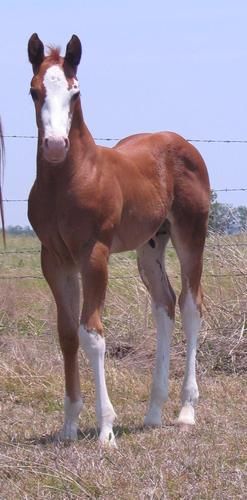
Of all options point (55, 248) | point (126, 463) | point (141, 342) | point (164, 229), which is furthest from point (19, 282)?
point (126, 463)

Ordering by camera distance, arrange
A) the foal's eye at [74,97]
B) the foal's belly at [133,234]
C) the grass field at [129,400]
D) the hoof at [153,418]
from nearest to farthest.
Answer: the grass field at [129,400], the foal's eye at [74,97], the foal's belly at [133,234], the hoof at [153,418]

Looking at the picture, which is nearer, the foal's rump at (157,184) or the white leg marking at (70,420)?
the white leg marking at (70,420)

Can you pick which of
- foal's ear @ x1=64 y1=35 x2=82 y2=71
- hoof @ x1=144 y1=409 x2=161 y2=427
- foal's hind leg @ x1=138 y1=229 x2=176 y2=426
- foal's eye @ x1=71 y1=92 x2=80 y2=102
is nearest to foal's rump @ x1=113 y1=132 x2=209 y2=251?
foal's hind leg @ x1=138 y1=229 x2=176 y2=426

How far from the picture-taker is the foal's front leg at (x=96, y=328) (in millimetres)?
5727

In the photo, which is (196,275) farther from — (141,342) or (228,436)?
(141,342)

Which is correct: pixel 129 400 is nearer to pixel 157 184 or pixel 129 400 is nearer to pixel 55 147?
pixel 157 184

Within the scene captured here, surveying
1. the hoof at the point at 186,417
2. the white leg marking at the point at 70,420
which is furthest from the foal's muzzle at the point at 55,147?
the hoof at the point at 186,417

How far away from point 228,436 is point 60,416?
4.50 ft

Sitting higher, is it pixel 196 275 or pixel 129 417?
pixel 196 275

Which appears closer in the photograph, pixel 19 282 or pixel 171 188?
pixel 171 188

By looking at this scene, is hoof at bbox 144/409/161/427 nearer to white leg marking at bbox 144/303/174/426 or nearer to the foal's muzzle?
white leg marking at bbox 144/303/174/426

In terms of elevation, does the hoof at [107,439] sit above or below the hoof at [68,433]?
above

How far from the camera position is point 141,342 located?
8.97 meters

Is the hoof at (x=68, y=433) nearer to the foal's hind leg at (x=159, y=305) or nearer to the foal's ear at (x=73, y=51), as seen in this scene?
the foal's hind leg at (x=159, y=305)
